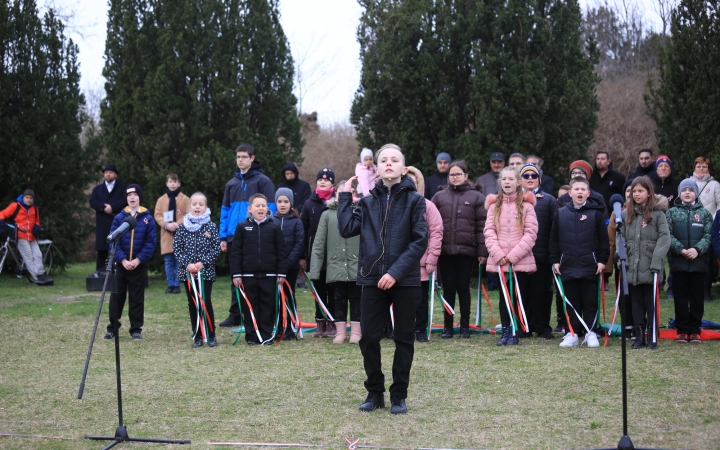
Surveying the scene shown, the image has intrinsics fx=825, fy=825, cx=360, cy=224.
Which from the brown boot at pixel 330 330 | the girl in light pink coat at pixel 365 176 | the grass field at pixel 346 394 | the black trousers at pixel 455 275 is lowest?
the grass field at pixel 346 394

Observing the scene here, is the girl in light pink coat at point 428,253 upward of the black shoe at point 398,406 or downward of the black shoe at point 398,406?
upward

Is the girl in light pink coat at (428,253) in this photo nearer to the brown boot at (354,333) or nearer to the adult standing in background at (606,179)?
the brown boot at (354,333)

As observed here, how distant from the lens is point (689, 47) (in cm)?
1252

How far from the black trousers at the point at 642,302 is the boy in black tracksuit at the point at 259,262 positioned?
3.77 metres

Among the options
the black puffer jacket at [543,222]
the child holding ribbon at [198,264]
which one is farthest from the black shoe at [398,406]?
the black puffer jacket at [543,222]

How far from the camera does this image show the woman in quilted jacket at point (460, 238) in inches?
365

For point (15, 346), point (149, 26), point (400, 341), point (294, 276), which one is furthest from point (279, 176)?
point (400, 341)

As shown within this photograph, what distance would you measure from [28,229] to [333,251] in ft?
28.7

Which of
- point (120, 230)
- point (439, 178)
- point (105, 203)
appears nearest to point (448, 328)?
point (439, 178)

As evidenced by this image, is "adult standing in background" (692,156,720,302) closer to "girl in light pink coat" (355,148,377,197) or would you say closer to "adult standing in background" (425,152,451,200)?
"adult standing in background" (425,152,451,200)

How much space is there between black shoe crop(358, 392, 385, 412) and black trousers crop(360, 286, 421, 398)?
14cm

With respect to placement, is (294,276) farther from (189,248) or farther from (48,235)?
(48,235)

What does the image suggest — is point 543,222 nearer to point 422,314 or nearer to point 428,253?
point 428,253

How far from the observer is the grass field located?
17.1 feet
